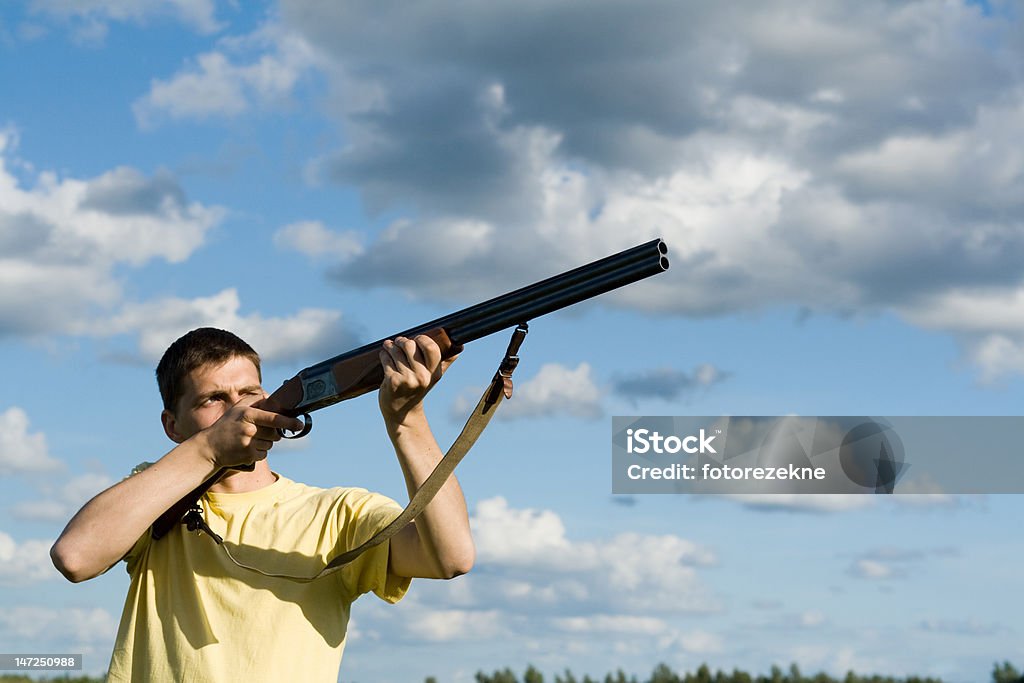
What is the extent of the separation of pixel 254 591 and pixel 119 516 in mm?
718

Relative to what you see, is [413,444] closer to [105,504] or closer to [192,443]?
[192,443]

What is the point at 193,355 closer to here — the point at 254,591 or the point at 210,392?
the point at 210,392

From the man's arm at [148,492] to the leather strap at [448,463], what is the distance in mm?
270

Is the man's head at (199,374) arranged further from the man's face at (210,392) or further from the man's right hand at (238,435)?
the man's right hand at (238,435)

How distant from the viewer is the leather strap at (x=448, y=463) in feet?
16.6

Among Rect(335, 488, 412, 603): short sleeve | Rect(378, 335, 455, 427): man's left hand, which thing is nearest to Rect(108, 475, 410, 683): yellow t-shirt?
Rect(335, 488, 412, 603): short sleeve

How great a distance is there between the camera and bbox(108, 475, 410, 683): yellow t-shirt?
5008mm

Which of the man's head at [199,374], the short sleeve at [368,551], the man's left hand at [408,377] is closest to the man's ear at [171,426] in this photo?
the man's head at [199,374]

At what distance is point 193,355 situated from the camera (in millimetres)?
5672

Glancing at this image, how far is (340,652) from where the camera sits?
5.23 meters

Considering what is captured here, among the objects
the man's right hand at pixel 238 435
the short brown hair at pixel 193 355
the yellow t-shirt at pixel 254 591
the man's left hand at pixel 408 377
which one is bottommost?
the yellow t-shirt at pixel 254 591

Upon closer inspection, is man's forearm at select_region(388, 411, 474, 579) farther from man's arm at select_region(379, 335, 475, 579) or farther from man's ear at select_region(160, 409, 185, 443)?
man's ear at select_region(160, 409, 185, 443)

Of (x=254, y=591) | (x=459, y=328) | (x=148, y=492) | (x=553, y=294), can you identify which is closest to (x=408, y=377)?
(x=459, y=328)

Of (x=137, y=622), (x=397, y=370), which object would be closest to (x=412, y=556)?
(x=397, y=370)
